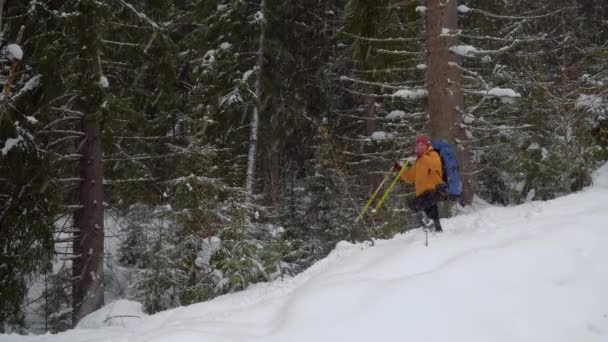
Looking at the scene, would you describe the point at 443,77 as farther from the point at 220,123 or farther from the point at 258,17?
the point at 220,123

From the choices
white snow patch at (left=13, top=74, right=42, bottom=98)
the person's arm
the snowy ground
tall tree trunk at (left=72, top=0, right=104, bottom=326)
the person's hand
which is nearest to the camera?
the snowy ground

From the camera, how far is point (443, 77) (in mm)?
8984

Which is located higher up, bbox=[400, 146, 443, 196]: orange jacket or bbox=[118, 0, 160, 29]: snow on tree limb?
bbox=[118, 0, 160, 29]: snow on tree limb

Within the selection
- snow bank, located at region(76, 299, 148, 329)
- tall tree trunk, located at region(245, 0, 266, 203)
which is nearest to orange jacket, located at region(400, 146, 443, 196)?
snow bank, located at region(76, 299, 148, 329)

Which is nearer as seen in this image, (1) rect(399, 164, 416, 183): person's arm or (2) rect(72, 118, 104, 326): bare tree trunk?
(1) rect(399, 164, 416, 183): person's arm

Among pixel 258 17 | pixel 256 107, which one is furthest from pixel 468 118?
pixel 258 17

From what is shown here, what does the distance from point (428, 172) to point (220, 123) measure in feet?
28.6

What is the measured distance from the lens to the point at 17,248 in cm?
922

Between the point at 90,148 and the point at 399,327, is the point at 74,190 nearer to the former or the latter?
the point at 90,148

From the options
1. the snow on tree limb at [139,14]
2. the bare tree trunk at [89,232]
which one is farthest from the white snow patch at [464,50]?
the bare tree trunk at [89,232]

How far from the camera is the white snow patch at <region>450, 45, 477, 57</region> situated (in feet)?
28.9

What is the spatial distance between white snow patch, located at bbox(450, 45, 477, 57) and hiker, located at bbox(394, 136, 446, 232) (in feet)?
8.39

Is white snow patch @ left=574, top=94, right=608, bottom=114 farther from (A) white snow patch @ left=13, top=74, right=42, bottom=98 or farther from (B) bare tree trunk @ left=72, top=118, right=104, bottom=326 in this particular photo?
(A) white snow patch @ left=13, top=74, right=42, bottom=98

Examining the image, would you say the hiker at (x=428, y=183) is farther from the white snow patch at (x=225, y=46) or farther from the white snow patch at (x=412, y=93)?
the white snow patch at (x=225, y=46)
